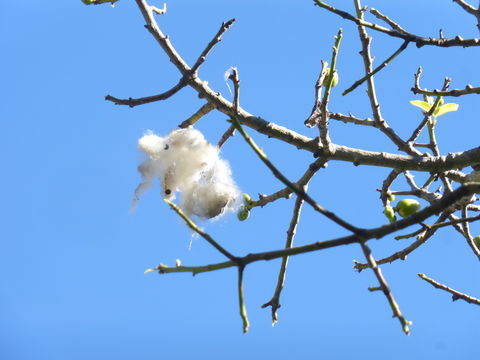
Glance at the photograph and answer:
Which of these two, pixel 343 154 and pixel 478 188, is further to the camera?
pixel 343 154

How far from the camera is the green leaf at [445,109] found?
2.62 metres

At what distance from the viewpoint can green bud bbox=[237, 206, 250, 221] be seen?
271cm

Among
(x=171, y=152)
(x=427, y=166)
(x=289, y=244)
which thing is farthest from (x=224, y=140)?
(x=427, y=166)

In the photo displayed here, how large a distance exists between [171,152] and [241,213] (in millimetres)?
467

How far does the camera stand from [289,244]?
2254mm

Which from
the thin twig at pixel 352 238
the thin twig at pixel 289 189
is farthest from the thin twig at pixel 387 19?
the thin twig at pixel 352 238

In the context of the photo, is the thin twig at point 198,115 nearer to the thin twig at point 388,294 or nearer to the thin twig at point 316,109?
the thin twig at point 316,109

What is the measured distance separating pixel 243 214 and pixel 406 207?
0.78 meters

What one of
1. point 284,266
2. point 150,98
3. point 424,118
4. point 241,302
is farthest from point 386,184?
point 241,302

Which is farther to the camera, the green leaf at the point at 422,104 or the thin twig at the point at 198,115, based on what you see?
the green leaf at the point at 422,104

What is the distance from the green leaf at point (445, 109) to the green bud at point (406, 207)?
439 mm

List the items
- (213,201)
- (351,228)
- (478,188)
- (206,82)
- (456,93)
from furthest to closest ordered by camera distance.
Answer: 1. (213,201)
2. (206,82)
3. (456,93)
4. (478,188)
5. (351,228)

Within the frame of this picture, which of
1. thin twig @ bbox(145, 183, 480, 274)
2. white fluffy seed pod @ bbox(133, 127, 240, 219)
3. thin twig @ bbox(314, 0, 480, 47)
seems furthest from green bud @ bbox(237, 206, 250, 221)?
thin twig @ bbox(145, 183, 480, 274)

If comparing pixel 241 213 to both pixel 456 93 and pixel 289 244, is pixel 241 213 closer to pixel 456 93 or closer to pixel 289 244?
pixel 289 244
